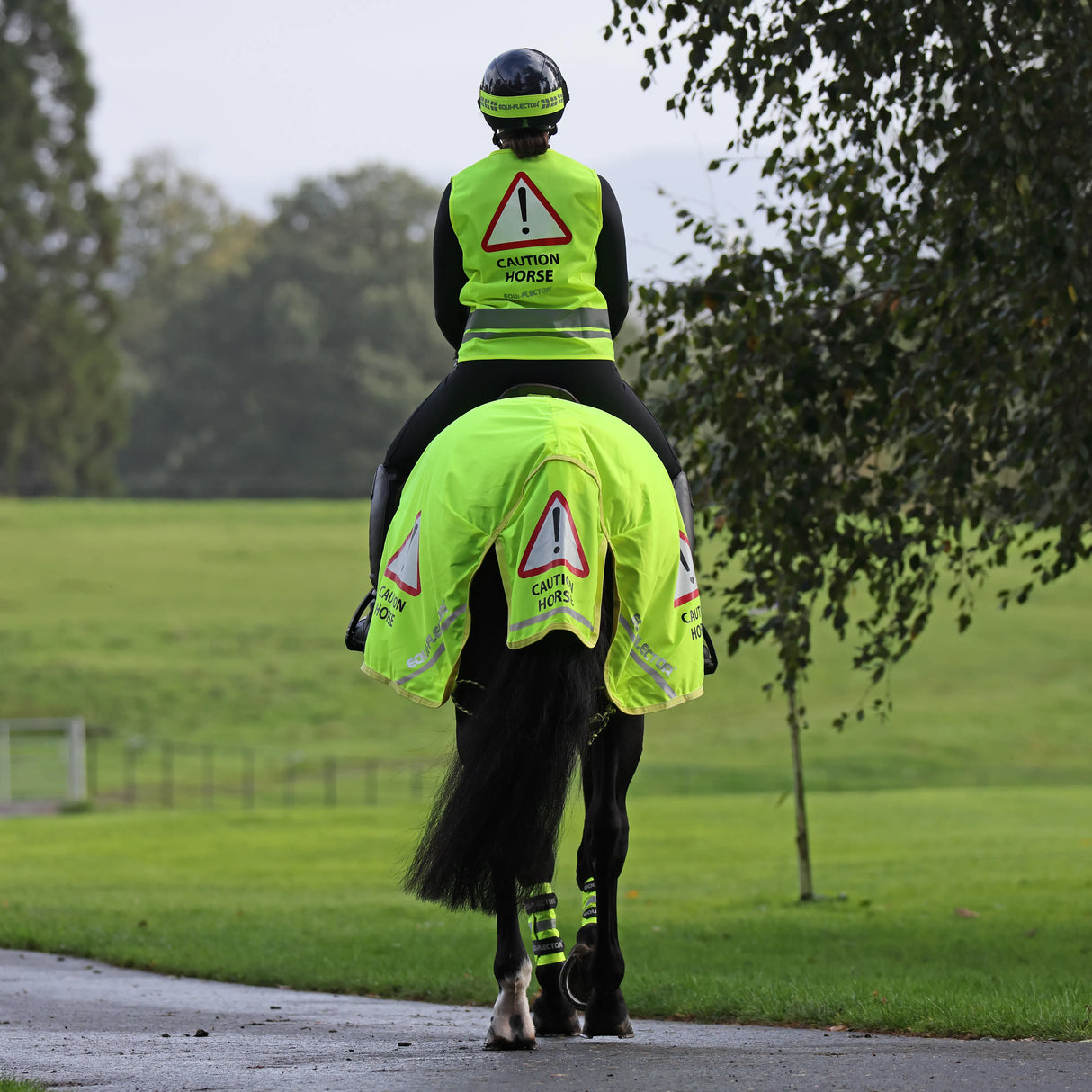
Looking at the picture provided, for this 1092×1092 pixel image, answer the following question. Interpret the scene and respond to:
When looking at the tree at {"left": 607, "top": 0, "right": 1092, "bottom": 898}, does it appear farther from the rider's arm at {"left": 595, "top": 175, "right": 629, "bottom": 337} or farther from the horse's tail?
the horse's tail

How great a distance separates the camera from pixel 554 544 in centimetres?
550

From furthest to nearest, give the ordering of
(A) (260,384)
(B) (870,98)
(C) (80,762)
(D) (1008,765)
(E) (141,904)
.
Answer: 1. (A) (260,384)
2. (D) (1008,765)
3. (C) (80,762)
4. (E) (141,904)
5. (B) (870,98)

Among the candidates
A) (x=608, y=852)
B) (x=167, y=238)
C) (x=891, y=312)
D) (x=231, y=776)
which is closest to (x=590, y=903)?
(x=608, y=852)

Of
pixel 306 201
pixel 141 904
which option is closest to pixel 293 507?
pixel 306 201

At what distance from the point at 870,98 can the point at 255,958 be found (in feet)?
20.7

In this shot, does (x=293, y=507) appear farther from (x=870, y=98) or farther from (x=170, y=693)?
(x=870, y=98)

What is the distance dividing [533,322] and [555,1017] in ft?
7.97

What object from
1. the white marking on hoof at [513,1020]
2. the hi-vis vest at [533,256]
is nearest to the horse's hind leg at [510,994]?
the white marking on hoof at [513,1020]

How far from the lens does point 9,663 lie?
4609 centimetres

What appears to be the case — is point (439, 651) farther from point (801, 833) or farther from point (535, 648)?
point (801, 833)

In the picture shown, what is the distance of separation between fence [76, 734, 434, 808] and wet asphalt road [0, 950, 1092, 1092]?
24.9 metres

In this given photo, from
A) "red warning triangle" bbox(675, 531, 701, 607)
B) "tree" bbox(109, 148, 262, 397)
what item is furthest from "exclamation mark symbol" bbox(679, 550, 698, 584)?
"tree" bbox(109, 148, 262, 397)

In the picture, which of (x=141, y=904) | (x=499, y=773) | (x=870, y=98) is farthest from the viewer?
(x=141, y=904)

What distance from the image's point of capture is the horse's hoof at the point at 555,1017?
6.08 meters
